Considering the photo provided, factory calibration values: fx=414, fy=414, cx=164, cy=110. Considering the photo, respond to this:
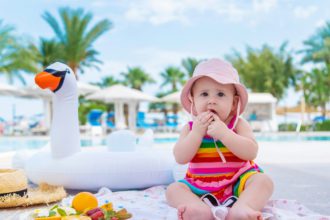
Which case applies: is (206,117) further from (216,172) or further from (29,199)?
(29,199)

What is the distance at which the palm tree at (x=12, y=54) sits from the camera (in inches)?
806

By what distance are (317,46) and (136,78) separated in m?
12.8

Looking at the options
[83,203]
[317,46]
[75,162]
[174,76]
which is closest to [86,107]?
[174,76]

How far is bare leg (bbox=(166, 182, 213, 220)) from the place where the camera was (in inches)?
78.8

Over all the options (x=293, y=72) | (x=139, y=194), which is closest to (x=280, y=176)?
(x=139, y=194)

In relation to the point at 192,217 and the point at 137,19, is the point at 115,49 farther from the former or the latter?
the point at 192,217

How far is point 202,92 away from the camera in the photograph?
2.36 m

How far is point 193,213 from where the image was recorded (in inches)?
78.7

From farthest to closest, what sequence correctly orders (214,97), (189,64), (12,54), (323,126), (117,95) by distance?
(189,64), (12,54), (323,126), (117,95), (214,97)

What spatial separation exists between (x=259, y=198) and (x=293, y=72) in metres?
27.7

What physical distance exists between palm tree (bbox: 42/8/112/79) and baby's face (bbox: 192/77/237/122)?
66.2ft

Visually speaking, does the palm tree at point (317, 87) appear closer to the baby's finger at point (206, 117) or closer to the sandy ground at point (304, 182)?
the sandy ground at point (304, 182)

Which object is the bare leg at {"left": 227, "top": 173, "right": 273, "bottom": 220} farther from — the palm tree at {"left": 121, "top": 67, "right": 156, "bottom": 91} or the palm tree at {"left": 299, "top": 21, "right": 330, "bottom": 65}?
the palm tree at {"left": 121, "top": 67, "right": 156, "bottom": 91}

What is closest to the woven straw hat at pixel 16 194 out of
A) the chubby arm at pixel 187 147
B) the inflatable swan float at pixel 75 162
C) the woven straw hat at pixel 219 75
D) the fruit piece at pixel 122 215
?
the inflatable swan float at pixel 75 162
